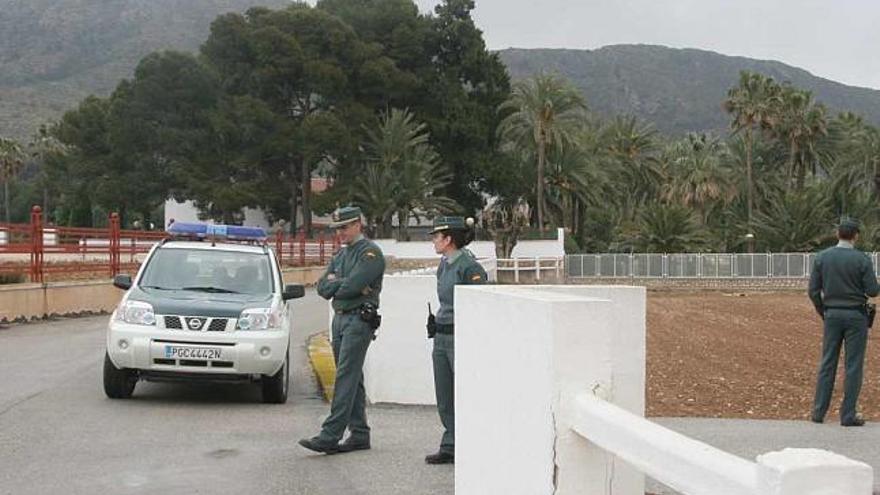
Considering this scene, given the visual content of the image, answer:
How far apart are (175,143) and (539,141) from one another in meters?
22.4

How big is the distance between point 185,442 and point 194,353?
1.75 meters

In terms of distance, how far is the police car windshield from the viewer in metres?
11.3

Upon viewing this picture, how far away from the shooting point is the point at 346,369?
26.0 ft

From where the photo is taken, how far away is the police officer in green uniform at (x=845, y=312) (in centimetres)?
950

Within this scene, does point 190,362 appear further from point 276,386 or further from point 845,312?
point 845,312

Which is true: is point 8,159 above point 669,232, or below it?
→ above

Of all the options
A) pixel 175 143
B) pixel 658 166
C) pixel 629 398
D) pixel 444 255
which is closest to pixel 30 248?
pixel 444 255

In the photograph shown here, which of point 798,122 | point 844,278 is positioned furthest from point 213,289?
point 798,122

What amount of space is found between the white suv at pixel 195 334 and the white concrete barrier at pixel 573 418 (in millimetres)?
5230

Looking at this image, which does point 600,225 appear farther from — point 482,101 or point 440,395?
point 440,395

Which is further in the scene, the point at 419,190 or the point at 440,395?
the point at 419,190

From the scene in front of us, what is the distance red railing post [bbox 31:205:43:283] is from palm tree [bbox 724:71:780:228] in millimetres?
54871

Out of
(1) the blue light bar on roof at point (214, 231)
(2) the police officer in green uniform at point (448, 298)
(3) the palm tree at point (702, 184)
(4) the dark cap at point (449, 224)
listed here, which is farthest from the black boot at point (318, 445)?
(3) the palm tree at point (702, 184)

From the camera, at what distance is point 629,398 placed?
4918 millimetres
